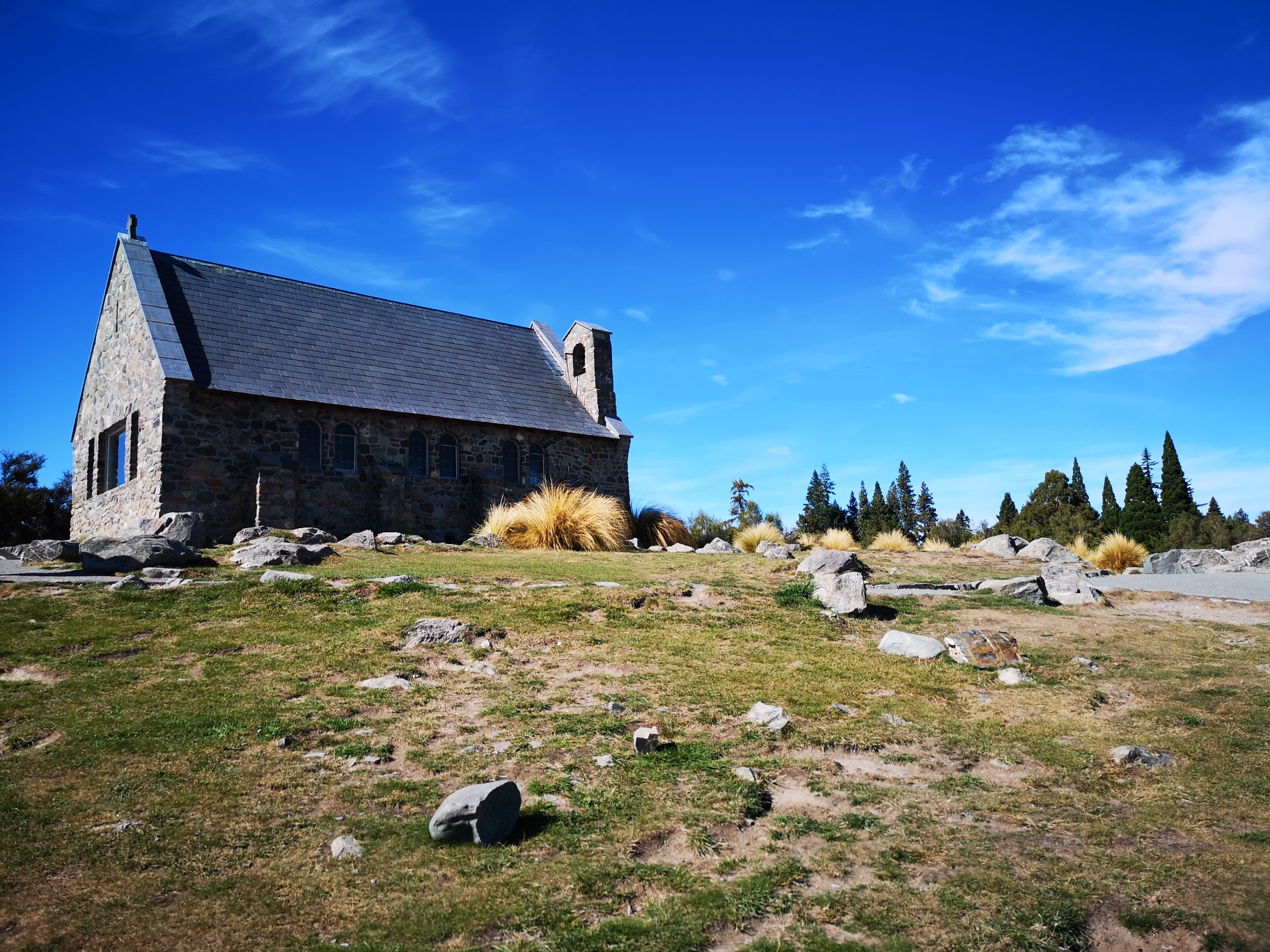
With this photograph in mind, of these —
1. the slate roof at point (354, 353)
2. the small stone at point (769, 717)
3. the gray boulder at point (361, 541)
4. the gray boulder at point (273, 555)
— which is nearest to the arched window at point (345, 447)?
the slate roof at point (354, 353)

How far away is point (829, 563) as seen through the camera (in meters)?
14.5

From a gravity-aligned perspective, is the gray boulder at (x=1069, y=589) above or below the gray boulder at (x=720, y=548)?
below

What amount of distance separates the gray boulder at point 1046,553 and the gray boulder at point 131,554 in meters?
17.7

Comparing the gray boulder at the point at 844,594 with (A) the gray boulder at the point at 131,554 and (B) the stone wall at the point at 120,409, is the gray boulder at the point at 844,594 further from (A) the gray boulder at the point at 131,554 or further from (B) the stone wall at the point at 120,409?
(B) the stone wall at the point at 120,409

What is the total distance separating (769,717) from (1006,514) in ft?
134

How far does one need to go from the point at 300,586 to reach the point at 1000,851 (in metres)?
9.55

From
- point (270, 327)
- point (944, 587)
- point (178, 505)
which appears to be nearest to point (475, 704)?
point (944, 587)

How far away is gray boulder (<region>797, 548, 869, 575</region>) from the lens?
14391mm

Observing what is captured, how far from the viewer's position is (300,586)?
12.0 meters

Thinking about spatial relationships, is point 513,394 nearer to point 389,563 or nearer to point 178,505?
point 178,505

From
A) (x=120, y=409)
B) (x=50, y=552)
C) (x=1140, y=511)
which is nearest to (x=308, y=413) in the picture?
(x=120, y=409)

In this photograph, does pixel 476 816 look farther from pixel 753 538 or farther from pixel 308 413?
pixel 753 538

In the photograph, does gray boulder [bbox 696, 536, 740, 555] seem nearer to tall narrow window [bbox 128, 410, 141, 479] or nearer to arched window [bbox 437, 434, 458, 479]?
arched window [bbox 437, 434, 458, 479]

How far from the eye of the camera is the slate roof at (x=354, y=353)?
21688mm
